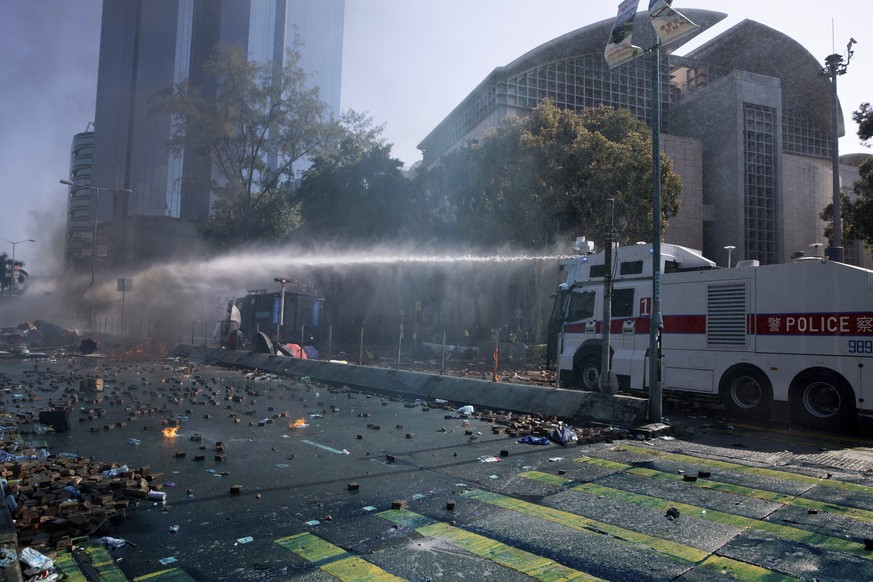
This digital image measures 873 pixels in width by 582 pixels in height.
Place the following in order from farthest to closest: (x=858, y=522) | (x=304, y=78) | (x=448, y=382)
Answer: (x=304, y=78)
(x=448, y=382)
(x=858, y=522)

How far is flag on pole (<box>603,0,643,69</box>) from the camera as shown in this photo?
33.9ft

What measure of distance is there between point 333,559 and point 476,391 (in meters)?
9.45

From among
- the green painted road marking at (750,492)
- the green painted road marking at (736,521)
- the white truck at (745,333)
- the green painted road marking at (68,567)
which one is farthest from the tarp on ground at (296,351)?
the green painted road marking at (68,567)

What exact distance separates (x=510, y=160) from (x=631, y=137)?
5.93 meters

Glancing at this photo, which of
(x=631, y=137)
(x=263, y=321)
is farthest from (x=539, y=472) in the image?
(x=263, y=321)

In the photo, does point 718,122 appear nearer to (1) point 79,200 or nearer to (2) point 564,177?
(2) point 564,177

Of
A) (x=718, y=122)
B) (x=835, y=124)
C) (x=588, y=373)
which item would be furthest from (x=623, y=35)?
(x=718, y=122)

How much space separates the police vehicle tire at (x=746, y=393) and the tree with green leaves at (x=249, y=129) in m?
35.4

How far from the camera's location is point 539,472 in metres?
7.29

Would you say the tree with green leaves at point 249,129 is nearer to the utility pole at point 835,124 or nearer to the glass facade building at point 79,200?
the utility pole at point 835,124

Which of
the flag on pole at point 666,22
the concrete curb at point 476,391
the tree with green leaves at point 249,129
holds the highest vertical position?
the tree with green leaves at point 249,129

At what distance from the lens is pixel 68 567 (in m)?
4.28

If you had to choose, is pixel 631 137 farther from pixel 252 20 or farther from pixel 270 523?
pixel 252 20

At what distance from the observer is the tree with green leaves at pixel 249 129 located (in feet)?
137
